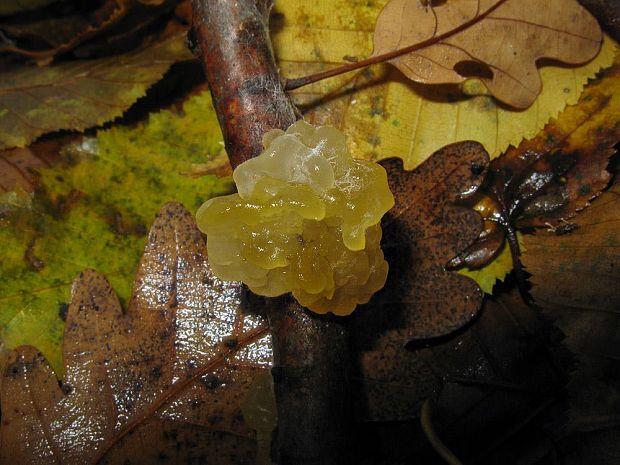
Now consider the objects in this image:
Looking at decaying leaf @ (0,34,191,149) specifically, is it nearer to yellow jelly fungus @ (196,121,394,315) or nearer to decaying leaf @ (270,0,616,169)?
decaying leaf @ (270,0,616,169)

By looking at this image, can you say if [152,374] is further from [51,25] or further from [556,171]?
[51,25]

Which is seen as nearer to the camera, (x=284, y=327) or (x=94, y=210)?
(x=284, y=327)

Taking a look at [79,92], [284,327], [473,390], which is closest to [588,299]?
[473,390]

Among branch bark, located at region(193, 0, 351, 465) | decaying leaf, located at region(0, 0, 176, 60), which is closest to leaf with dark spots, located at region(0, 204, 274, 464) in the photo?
branch bark, located at region(193, 0, 351, 465)

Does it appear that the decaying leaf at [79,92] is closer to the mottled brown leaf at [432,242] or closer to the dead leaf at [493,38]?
the dead leaf at [493,38]

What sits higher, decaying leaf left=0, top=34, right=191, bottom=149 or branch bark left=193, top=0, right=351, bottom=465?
decaying leaf left=0, top=34, right=191, bottom=149
